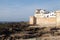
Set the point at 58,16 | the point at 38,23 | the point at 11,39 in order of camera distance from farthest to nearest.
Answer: the point at 38,23, the point at 58,16, the point at 11,39

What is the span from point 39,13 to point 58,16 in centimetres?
1838

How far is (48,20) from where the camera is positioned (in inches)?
1281

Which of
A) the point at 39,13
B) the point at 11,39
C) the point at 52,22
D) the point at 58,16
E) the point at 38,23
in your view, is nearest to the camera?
the point at 11,39

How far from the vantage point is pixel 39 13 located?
4672cm

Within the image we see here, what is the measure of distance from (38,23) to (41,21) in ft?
3.74

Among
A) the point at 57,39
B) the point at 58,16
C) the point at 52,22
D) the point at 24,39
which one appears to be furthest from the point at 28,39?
the point at 52,22

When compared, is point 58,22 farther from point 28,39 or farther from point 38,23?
point 28,39

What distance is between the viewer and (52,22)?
106 feet

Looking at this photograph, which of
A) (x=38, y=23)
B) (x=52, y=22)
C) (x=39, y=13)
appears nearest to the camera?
(x=52, y=22)

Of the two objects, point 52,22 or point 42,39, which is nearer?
point 42,39

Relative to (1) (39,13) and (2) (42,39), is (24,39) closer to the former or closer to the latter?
(2) (42,39)

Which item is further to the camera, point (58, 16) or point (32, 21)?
point (32, 21)

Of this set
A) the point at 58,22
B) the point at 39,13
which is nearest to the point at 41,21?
the point at 58,22

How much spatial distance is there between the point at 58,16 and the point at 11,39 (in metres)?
16.9
